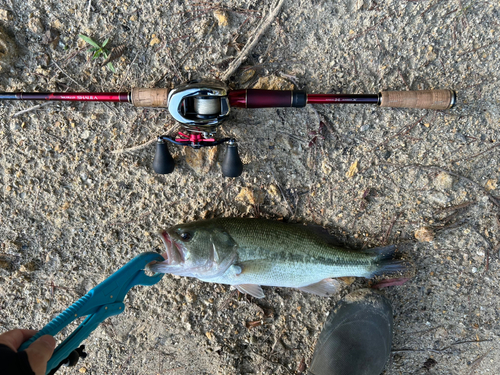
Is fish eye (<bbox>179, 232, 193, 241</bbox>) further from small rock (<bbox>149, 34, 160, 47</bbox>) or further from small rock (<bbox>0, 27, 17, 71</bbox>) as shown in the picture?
small rock (<bbox>0, 27, 17, 71</bbox>)

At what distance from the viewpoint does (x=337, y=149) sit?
258cm

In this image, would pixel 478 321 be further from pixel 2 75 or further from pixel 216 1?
pixel 2 75

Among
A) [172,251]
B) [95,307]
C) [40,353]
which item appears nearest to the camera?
[40,353]

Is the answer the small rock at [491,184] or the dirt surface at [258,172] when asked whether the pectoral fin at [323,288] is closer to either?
the dirt surface at [258,172]

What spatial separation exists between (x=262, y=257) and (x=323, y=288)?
0.63 m

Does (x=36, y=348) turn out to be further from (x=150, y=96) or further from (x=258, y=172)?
(x=258, y=172)

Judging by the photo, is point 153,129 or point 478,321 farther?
point 478,321

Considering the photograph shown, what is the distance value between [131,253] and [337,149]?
198 centimetres

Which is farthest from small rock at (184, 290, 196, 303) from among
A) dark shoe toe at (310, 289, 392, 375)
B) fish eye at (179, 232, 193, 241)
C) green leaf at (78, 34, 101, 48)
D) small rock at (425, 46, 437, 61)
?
small rock at (425, 46, 437, 61)

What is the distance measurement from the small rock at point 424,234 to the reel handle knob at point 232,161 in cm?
162

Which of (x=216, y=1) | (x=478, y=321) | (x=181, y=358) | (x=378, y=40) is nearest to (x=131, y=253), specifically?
(x=181, y=358)

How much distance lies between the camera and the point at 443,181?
257cm

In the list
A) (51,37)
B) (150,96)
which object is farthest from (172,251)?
(51,37)

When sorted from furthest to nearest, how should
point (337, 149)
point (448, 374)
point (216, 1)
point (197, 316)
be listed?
1. point (448, 374)
2. point (197, 316)
3. point (337, 149)
4. point (216, 1)
